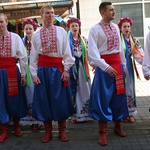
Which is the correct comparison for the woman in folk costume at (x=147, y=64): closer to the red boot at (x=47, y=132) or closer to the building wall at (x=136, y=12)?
the red boot at (x=47, y=132)

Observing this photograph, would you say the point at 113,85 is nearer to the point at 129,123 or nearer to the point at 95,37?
the point at 95,37

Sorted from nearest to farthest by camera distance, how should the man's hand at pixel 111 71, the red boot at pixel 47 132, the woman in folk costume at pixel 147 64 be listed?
the man's hand at pixel 111 71 → the woman in folk costume at pixel 147 64 → the red boot at pixel 47 132

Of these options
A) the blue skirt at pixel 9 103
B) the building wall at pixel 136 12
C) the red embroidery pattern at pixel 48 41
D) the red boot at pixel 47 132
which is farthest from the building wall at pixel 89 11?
the red boot at pixel 47 132

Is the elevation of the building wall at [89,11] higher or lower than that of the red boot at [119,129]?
higher

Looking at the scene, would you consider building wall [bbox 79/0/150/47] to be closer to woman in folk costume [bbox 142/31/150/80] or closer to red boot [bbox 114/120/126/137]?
woman in folk costume [bbox 142/31/150/80]

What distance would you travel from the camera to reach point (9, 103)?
4.21 meters

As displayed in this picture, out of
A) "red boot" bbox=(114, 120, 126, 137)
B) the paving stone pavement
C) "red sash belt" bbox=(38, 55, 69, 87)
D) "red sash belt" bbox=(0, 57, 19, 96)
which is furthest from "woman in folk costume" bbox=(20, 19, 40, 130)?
"red boot" bbox=(114, 120, 126, 137)

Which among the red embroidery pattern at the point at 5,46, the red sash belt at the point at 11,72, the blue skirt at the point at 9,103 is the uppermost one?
the red embroidery pattern at the point at 5,46

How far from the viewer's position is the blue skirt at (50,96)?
397 cm

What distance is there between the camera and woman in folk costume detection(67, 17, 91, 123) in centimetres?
484

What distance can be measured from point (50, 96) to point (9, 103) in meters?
0.67

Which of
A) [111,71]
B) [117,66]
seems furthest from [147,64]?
[111,71]

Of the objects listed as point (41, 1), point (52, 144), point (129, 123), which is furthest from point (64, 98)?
point (41, 1)

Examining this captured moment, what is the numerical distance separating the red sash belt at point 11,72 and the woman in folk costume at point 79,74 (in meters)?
1.03
